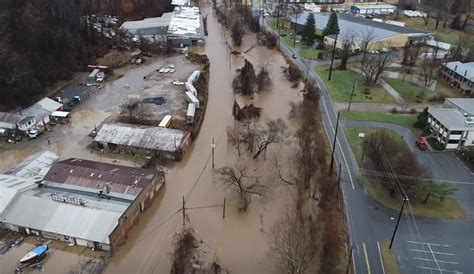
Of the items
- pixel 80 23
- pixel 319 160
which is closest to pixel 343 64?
pixel 319 160

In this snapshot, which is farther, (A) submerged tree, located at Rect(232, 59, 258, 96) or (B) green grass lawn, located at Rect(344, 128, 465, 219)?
(A) submerged tree, located at Rect(232, 59, 258, 96)

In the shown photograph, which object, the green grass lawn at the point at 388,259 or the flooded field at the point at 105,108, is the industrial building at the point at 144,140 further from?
the green grass lawn at the point at 388,259

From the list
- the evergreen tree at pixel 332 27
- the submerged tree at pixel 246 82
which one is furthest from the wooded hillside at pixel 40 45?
the evergreen tree at pixel 332 27

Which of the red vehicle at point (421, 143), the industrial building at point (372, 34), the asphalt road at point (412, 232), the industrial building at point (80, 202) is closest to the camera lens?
the asphalt road at point (412, 232)

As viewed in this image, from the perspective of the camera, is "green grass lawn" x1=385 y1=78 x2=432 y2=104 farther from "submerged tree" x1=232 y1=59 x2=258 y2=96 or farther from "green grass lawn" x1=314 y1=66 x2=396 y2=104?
"submerged tree" x1=232 y1=59 x2=258 y2=96

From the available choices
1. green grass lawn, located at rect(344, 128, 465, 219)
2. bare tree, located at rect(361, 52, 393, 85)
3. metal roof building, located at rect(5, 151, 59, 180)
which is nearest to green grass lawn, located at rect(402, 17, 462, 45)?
bare tree, located at rect(361, 52, 393, 85)

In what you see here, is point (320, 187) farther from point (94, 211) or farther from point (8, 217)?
point (8, 217)
